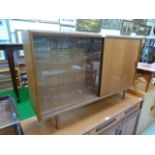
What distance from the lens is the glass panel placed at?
0.84 m

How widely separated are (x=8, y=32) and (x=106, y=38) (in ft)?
7.59

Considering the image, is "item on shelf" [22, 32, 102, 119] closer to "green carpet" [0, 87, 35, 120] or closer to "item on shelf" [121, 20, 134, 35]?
"green carpet" [0, 87, 35, 120]

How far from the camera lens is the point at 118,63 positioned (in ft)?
A: 3.59

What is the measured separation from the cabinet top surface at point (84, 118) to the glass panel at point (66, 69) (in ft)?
0.65

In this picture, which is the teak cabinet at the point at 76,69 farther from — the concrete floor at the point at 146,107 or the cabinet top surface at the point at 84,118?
the concrete floor at the point at 146,107

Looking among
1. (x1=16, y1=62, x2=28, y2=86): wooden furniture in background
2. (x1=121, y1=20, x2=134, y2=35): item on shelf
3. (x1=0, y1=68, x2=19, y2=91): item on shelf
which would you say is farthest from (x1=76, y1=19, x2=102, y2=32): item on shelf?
(x1=0, y1=68, x2=19, y2=91): item on shelf

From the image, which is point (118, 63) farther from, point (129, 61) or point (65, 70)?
point (65, 70)

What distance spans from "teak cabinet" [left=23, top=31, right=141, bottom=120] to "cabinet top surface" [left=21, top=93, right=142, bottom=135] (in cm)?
19
